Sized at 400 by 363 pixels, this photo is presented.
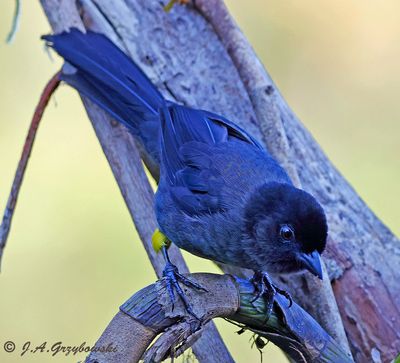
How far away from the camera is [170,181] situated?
11.0 ft

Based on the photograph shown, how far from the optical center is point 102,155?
5.45 metres

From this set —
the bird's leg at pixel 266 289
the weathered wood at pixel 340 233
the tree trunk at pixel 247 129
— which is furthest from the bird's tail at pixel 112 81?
the bird's leg at pixel 266 289

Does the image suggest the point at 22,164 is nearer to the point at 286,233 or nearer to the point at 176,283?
the point at 286,233

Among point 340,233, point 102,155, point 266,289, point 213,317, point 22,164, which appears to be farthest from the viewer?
point 102,155

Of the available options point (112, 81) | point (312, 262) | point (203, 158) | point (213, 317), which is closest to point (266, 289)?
Result: point (312, 262)

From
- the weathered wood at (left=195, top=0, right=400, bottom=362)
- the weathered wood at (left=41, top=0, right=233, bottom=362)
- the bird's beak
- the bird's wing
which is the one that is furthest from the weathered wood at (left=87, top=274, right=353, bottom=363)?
the weathered wood at (left=41, top=0, right=233, bottom=362)

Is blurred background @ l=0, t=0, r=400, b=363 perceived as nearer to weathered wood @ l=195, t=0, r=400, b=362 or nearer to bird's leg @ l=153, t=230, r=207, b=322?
weathered wood @ l=195, t=0, r=400, b=362

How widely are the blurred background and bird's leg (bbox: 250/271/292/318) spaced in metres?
1.71

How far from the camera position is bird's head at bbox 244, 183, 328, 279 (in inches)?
109

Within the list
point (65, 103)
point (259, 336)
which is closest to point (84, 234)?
point (65, 103)

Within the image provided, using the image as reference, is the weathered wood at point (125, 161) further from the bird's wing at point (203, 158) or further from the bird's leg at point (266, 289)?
the bird's leg at point (266, 289)

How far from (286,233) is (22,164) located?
1.19 meters

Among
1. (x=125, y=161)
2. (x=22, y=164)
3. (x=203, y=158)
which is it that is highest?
(x=22, y=164)

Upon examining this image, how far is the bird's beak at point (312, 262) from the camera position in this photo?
2.79 metres
